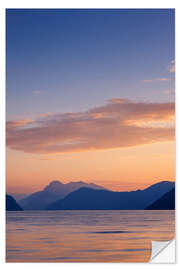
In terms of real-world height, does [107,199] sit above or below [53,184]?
below

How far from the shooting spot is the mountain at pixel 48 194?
5.89m

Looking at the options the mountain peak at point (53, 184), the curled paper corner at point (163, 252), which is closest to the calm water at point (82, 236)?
the curled paper corner at point (163, 252)

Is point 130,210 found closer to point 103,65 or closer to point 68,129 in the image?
point 68,129

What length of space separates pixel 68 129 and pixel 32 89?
0.63 meters

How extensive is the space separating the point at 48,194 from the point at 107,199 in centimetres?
68

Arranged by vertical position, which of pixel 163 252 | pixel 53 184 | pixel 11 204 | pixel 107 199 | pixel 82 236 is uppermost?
pixel 53 184

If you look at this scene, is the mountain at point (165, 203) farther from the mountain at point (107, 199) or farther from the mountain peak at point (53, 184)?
the mountain peak at point (53, 184)

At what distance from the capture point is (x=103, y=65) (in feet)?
19.5

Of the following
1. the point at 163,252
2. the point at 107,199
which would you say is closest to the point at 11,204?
Result: the point at 107,199

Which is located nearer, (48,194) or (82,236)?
(48,194)

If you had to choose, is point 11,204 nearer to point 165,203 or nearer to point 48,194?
point 48,194

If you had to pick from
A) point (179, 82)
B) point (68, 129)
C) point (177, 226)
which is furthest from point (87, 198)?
point (179, 82)

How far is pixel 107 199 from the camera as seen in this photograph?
6039 millimetres
